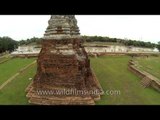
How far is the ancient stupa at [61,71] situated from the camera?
380 inches

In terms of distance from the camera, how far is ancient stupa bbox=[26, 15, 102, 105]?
380 inches

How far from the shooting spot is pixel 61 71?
9945mm

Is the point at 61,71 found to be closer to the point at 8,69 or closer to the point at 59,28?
the point at 59,28

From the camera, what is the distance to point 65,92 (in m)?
9.69

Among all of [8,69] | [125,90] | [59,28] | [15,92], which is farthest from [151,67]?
[59,28]

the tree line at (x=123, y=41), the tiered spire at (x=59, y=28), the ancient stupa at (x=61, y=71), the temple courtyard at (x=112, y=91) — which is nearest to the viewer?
the ancient stupa at (x=61, y=71)

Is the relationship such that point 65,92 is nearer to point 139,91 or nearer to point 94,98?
point 94,98

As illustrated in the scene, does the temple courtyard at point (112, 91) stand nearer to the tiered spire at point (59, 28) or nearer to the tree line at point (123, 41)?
the tiered spire at point (59, 28)

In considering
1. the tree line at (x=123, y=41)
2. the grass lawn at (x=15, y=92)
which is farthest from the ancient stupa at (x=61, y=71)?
the tree line at (x=123, y=41)

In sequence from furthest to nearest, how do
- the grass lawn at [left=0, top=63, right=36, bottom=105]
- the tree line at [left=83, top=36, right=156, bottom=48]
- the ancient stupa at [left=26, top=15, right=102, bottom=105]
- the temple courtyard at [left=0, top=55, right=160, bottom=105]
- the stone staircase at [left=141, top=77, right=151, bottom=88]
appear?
the tree line at [left=83, top=36, right=156, bottom=48], the stone staircase at [left=141, top=77, right=151, bottom=88], the temple courtyard at [left=0, top=55, right=160, bottom=105], the grass lawn at [left=0, top=63, right=36, bottom=105], the ancient stupa at [left=26, top=15, right=102, bottom=105]

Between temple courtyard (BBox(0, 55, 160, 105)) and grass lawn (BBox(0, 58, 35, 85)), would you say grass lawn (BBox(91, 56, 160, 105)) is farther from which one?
grass lawn (BBox(0, 58, 35, 85))

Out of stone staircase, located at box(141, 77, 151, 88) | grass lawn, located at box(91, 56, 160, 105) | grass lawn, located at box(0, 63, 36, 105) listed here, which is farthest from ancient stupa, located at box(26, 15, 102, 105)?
stone staircase, located at box(141, 77, 151, 88)
